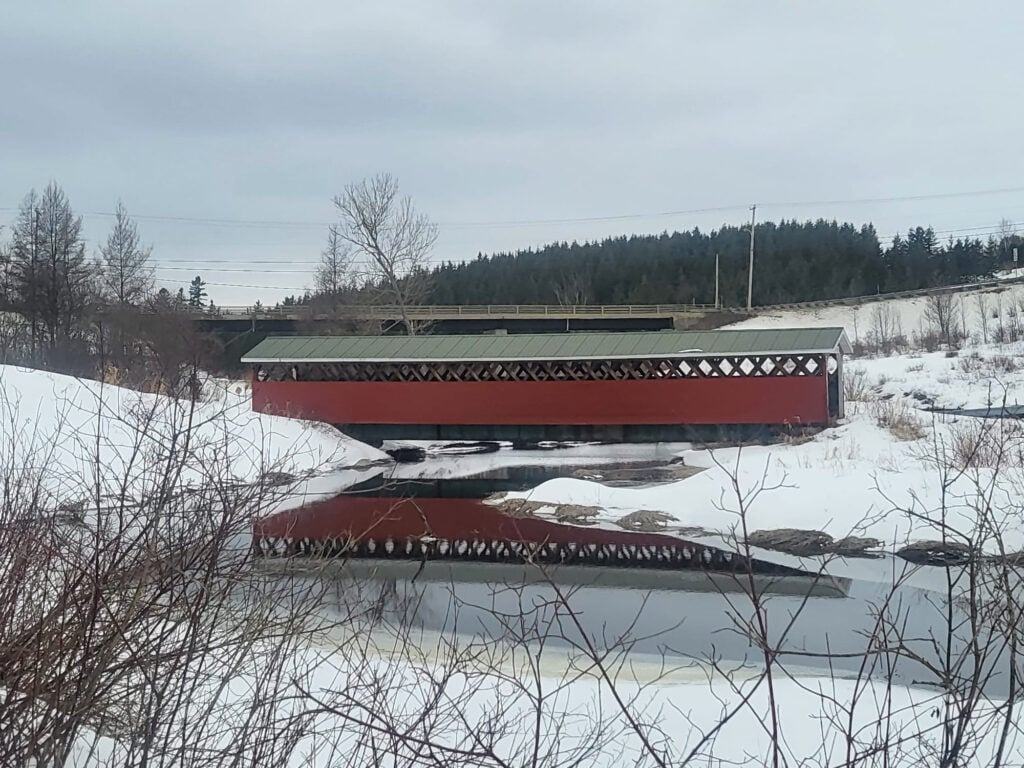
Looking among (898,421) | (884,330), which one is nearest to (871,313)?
(884,330)

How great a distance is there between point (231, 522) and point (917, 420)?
1599 cm

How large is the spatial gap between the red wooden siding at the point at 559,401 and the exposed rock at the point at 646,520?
27.9ft

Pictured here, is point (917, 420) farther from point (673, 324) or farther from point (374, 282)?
point (673, 324)

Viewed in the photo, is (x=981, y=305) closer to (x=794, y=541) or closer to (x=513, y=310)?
(x=513, y=310)

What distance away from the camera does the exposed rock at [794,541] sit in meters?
9.72

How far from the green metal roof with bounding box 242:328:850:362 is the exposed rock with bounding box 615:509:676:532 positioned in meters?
8.92

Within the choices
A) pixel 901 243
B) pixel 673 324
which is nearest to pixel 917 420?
pixel 673 324

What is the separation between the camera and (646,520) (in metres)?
11.2

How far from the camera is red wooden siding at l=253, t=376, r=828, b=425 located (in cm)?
1939

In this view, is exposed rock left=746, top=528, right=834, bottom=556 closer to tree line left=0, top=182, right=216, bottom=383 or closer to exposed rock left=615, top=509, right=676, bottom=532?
exposed rock left=615, top=509, right=676, bottom=532

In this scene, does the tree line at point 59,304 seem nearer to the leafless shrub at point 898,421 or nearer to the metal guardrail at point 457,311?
the metal guardrail at point 457,311

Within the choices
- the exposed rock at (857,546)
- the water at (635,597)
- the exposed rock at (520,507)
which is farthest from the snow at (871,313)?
the water at (635,597)

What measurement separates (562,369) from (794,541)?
38.2 ft

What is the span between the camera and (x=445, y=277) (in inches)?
2399
